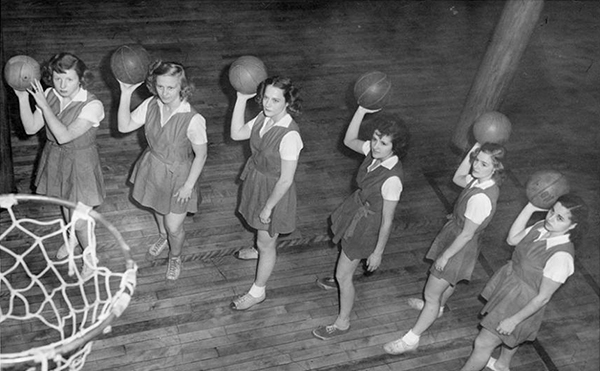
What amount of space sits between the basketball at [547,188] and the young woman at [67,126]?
2519 mm

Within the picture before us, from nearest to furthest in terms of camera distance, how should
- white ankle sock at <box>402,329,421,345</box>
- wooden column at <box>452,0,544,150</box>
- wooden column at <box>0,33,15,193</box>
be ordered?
1. white ankle sock at <box>402,329,421,345</box>
2. wooden column at <box>0,33,15,193</box>
3. wooden column at <box>452,0,544,150</box>

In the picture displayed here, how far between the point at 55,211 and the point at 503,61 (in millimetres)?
3695

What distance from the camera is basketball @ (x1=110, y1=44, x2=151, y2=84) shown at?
446cm

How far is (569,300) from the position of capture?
540 centimetres

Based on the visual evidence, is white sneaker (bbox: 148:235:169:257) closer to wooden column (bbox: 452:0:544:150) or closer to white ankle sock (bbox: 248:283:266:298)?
white ankle sock (bbox: 248:283:266:298)

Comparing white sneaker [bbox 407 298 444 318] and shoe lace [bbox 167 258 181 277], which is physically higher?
shoe lace [bbox 167 258 181 277]

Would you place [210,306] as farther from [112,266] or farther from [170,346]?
[112,266]

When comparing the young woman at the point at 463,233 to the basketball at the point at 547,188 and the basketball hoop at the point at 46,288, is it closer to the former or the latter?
the basketball at the point at 547,188

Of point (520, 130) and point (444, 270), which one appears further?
point (520, 130)

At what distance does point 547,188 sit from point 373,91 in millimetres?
1164

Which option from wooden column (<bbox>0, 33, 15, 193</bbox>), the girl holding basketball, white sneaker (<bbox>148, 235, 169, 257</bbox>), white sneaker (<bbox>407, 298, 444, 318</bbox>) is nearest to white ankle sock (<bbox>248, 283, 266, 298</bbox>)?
the girl holding basketball

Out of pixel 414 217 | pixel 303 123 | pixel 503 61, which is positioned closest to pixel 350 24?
pixel 303 123

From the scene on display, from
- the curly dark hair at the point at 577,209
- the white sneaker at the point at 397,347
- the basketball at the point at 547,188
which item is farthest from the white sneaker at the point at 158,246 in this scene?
the curly dark hair at the point at 577,209

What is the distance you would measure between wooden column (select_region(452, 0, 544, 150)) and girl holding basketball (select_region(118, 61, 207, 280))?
9.27ft
